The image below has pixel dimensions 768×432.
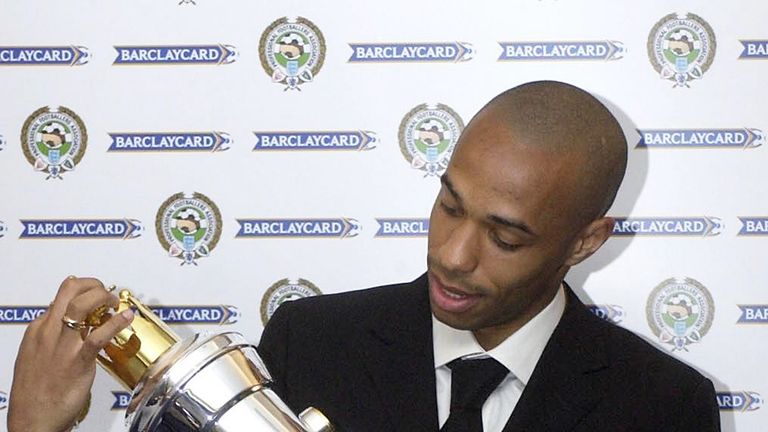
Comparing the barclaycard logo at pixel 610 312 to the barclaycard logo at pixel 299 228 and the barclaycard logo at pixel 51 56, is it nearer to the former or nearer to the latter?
the barclaycard logo at pixel 299 228

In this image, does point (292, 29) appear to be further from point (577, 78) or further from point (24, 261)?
point (24, 261)

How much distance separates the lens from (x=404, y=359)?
4.32ft

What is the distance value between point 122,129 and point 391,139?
0.45 meters

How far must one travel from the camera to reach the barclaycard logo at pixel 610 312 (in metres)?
1.71

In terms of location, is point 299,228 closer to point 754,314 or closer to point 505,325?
point 505,325

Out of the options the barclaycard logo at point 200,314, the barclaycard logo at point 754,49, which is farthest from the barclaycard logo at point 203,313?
the barclaycard logo at point 754,49

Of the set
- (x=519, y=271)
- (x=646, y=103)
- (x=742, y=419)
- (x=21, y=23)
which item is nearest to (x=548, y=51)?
(x=646, y=103)

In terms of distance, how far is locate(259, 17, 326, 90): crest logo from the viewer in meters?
1.68

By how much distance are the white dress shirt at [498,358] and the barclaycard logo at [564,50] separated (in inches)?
20.4

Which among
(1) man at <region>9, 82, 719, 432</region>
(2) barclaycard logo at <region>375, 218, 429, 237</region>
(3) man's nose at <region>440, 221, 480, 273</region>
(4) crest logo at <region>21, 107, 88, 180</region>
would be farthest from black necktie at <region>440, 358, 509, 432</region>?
(4) crest logo at <region>21, 107, 88, 180</region>

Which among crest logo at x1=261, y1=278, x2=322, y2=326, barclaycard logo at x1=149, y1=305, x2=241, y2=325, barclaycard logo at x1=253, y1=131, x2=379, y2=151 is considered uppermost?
barclaycard logo at x1=253, y1=131, x2=379, y2=151

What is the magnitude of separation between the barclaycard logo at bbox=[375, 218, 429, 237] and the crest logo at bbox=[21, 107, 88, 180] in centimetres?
52

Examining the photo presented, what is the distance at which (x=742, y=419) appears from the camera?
1.71 meters

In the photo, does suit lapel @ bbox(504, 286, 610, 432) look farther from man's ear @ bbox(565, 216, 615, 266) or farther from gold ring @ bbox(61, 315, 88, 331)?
gold ring @ bbox(61, 315, 88, 331)
